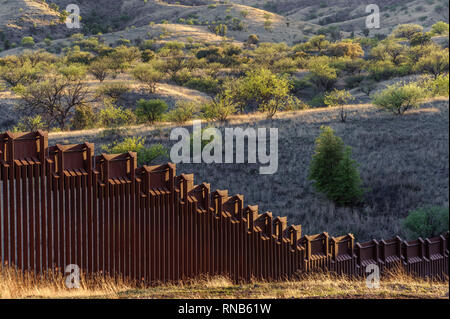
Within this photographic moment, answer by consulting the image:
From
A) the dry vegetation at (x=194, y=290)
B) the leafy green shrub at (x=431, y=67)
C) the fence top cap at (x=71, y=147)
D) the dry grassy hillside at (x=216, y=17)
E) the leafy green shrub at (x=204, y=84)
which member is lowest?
the dry vegetation at (x=194, y=290)

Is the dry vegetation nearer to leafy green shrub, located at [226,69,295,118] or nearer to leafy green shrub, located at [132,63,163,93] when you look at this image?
leafy green shrub, located at [226,69,295,118]

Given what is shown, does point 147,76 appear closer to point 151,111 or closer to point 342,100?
point 151,111

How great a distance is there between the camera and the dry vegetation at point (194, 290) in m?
8.95

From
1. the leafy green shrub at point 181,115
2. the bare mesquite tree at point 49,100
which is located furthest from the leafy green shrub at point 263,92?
the bare mesquite tree at point 49,100

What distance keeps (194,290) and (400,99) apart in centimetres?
2457

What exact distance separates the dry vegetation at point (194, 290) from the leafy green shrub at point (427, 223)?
276 inches

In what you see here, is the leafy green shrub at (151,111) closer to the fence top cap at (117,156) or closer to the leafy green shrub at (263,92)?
the leafy green shrub at (263,92)

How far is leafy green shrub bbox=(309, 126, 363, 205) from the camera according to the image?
21562mm

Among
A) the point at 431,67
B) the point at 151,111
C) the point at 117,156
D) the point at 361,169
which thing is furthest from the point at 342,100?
the point at 117,156

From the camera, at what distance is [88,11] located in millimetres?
129750

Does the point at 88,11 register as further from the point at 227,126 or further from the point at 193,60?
the point at 227,126

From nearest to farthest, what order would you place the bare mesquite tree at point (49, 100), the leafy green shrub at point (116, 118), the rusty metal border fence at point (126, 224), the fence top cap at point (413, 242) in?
1. the rusty metal border fence at point (126, 224)
2. the fence top cap at point (413, 242)
3. the leafy green shrub at point (116, 118)
4. the bare mesquite tree at point (49, 100)

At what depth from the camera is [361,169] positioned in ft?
78.7

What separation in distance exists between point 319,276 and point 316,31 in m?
96.4
